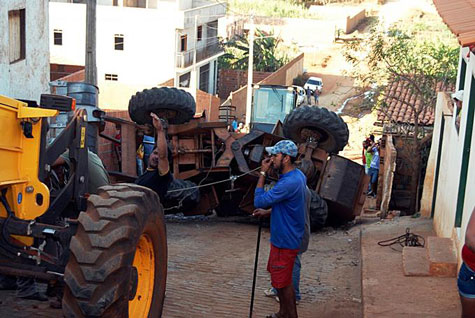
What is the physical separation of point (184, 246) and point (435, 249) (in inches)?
160

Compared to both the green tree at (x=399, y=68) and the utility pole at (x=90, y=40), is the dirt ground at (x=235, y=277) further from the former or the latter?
the green tree at (x=399, y=68)

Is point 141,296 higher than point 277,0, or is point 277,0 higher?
point 277,0

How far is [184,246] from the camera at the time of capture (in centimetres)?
1176

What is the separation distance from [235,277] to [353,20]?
51.1m

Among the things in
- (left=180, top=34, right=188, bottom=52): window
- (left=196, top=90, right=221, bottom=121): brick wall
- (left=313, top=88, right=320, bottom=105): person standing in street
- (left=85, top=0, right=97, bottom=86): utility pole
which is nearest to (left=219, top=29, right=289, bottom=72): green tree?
(left=313, top=88, right=320, bottom=105): person standing in street

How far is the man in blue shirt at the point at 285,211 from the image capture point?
7438mm

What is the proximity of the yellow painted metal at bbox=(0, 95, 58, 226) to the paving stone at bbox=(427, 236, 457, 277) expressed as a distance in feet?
15.8

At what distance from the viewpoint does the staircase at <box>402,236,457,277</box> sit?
28.6 feet

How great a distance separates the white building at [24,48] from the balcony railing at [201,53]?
81.8 ft

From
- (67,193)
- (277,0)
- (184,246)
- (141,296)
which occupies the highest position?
(277,0)

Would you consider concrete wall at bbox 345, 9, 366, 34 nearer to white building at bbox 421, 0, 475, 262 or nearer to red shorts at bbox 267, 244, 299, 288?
white building at bbox 421, 0, 475, 262

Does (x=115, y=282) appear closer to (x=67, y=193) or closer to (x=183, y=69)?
(x=67, y=193)

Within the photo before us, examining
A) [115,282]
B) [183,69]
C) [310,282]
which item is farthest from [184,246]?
[183,69]

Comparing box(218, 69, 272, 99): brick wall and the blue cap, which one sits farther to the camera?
box(218, 69, 272, 99): brick wall
